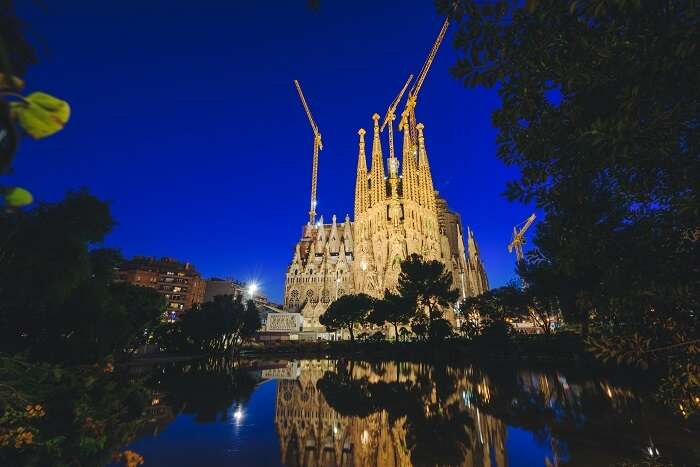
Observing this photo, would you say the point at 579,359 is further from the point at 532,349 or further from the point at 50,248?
the point at 50,248

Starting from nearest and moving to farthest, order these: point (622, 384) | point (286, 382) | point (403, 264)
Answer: point (622, 384) → point (286, 382) → point (403, 264)

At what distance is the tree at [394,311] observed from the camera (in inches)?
1361

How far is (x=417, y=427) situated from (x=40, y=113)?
996cm

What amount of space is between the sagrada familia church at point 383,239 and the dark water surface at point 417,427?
1721 inches

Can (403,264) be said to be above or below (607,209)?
above

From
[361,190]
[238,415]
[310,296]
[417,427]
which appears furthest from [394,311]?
[310,296]

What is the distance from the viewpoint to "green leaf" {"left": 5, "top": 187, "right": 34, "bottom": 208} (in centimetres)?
94

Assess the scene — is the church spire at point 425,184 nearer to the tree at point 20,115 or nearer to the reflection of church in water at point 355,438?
the reflection of church in water at point 355,438

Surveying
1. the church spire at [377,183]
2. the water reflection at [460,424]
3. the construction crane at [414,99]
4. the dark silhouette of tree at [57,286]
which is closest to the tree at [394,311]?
the water reflection at [460,424]

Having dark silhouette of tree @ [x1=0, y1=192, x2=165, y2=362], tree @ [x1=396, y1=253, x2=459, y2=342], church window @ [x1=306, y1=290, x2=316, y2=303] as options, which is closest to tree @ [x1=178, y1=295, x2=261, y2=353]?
tree @ [x1=396, y1=253, x2=459, y2=342]

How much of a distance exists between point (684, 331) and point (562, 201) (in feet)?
7.22

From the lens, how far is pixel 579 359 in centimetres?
2088

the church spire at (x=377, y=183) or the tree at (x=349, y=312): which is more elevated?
the church spire at (x=377, y=183)

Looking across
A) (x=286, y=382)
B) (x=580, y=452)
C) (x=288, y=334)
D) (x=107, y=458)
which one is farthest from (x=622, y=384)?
(x=288, y=334)
